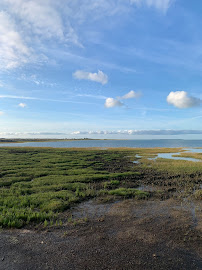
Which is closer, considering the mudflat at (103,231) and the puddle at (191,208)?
the mudflat at (103,231)

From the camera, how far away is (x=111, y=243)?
940 centimetres

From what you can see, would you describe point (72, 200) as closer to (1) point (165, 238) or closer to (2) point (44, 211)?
(2) point (44, 211)

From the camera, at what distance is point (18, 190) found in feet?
62.5

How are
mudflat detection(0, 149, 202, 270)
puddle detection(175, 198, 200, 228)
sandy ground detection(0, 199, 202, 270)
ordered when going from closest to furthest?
sandy ground detection(0, 199, 202, 270) → mudflat detection(0, 149, 202, 270) → puddle detection(175, 198, 200, 228)

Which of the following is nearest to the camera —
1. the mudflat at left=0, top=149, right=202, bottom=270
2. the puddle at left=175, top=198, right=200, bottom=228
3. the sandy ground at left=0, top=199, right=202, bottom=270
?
the sandy ground at left=0, top=199, right=202, bottom=270

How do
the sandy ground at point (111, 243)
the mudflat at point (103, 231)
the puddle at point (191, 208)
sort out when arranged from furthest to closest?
the puddle at point (191, 208), the mudflat at point (103, 231), the sandy ground at point (111, 243)

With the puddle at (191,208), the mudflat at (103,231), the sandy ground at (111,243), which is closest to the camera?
the sandy ground at (111,243)

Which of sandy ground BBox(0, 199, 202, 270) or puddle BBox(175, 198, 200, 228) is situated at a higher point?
sandy ground BBox(0, 199, 202, 270)

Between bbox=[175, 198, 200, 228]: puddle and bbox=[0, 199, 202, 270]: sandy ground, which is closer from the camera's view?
bbox=[0, 199, 202, 270]: sandy ground

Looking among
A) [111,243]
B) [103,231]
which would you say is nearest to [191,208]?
[103,231]

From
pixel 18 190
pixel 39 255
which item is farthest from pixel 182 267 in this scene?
pixel 18 190

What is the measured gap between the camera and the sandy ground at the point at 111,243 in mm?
7824

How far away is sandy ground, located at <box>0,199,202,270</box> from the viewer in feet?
25.7

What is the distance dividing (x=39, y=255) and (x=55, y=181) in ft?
49.9
